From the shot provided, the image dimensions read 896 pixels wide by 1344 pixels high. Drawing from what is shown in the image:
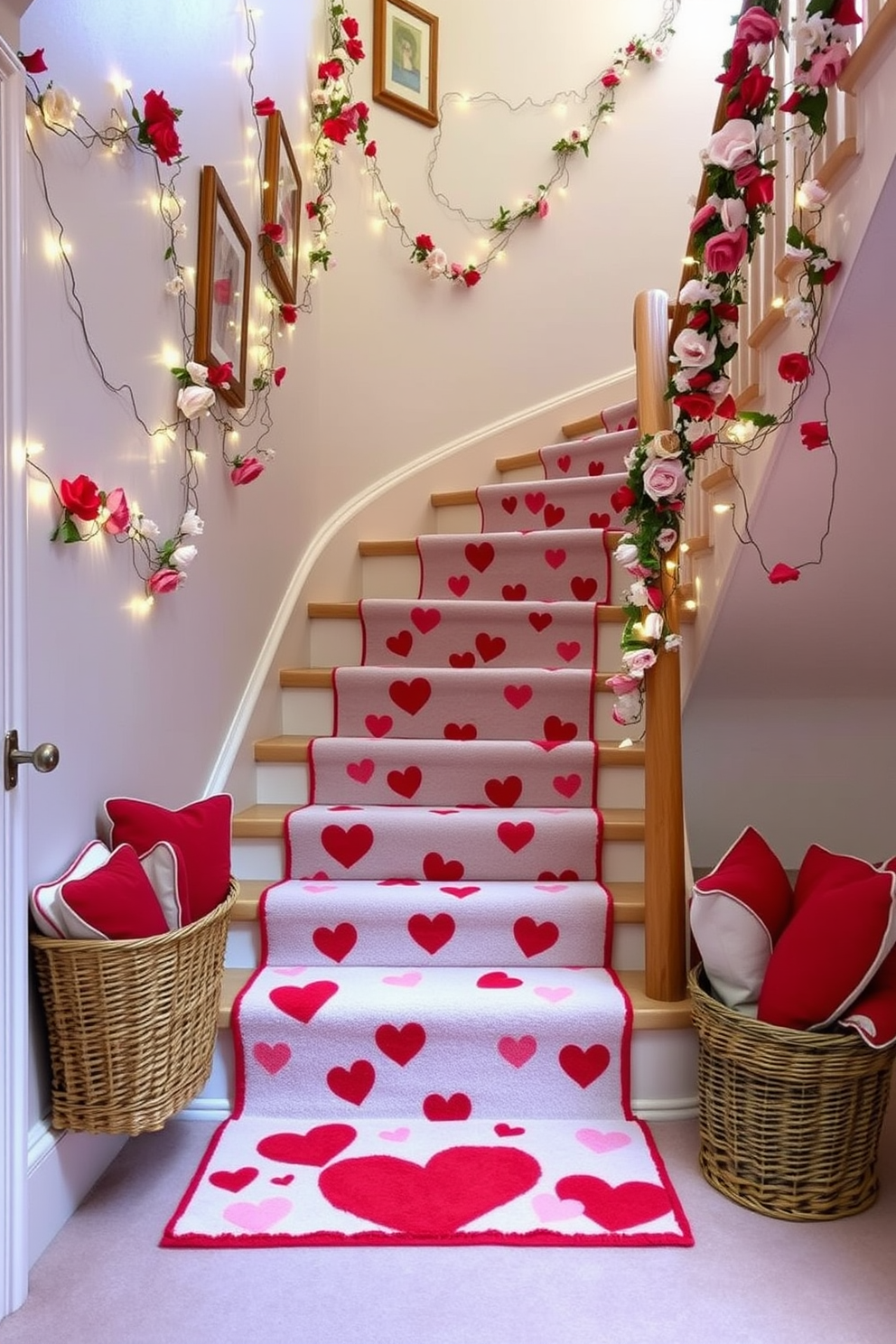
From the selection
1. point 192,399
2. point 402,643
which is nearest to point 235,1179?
point 192,399

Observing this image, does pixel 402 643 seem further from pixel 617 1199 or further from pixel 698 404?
pixel 617 1199

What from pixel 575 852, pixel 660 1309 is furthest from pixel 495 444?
pixel 660 1309

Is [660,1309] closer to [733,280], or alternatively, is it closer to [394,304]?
[733,280]

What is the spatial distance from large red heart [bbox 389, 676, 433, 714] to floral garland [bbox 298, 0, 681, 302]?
1.31m

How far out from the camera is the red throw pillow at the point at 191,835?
1.73 meters

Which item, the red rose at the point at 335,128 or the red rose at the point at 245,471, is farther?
the red rose at the point at 335,128

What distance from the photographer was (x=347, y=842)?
229cm

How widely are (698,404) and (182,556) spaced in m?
1.04

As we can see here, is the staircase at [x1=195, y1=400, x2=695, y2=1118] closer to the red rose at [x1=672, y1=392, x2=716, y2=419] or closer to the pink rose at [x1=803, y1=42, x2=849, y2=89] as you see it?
the red rose at [x1=672, y1=392, x2=716, y2=419]

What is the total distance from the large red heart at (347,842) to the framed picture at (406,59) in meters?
2.78

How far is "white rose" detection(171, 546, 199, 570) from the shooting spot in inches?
76.7

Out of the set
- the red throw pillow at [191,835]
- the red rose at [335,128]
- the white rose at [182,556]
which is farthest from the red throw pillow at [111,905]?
the red rose at [335,128]

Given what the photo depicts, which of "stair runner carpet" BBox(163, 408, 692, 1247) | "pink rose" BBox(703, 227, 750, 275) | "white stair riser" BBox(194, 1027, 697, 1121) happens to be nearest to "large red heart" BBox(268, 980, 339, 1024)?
"stair runner carpet" BBox(163, 408, 692, 1247)

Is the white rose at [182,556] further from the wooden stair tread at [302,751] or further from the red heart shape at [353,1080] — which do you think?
the red heart shape at [353,1080]
